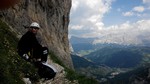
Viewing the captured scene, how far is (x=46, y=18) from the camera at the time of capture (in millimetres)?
48688

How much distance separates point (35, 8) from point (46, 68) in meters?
33.4

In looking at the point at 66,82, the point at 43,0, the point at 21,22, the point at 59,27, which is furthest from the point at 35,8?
the point at 66,82

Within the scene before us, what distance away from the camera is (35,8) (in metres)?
43.2

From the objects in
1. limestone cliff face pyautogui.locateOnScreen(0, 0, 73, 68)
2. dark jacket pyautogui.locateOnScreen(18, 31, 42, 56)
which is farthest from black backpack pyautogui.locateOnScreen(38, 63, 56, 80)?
limestone cliff face pyautogui.locateOnScreen(0, 0, 73, 68)

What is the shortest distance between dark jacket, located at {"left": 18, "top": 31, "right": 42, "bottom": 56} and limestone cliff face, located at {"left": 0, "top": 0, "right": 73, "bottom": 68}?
17547mm

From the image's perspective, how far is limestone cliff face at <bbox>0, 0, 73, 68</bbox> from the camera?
3559 centimetres

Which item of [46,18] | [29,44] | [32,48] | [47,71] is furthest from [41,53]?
[46,18]

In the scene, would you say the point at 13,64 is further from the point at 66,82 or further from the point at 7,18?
the point at 7,18

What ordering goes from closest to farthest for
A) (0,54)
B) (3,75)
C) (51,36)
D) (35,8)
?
(3,75) → (0,54) → (35,8) → (51,36)

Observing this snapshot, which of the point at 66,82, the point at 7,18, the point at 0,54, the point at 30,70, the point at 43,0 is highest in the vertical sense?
the point at 43,0

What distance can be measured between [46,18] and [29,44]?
3879 centimetres

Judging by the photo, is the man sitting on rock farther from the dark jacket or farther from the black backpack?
the black backpack

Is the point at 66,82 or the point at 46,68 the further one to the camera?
the point at 66,82

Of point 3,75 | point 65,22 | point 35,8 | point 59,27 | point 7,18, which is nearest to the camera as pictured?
point 3,75
